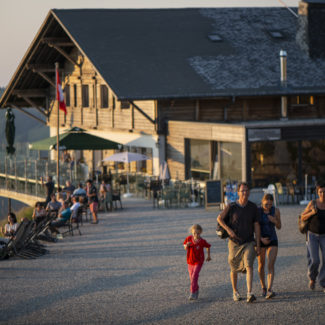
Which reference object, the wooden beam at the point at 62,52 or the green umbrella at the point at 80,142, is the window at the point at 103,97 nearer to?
the wooden beam at the point at 62,52

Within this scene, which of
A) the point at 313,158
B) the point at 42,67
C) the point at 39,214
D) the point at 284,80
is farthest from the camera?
the point at 42,67

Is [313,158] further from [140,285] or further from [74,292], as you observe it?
[74,292]

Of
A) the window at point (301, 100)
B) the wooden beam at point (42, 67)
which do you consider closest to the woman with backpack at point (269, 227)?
the window at point (301, 100)

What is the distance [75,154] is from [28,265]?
24059 mm

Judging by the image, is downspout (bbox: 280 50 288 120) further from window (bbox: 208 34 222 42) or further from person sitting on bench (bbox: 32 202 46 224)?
person sitting on bench (bbox: 32 202 46 224)

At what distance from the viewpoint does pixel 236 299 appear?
11.2 meters

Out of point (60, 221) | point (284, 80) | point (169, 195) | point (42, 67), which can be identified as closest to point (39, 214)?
point (60, 221)

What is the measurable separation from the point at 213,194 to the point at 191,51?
464 inches

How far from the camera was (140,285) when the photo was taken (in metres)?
12.8

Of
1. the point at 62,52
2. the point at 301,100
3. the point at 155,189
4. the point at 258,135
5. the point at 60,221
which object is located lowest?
the point at 60,221

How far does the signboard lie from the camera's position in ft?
76.2

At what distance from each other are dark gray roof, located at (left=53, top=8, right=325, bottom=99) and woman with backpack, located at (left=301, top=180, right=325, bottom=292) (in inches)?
716

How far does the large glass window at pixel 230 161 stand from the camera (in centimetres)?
2592

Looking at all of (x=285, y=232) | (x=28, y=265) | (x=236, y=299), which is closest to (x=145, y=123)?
(x=285, y=232)
